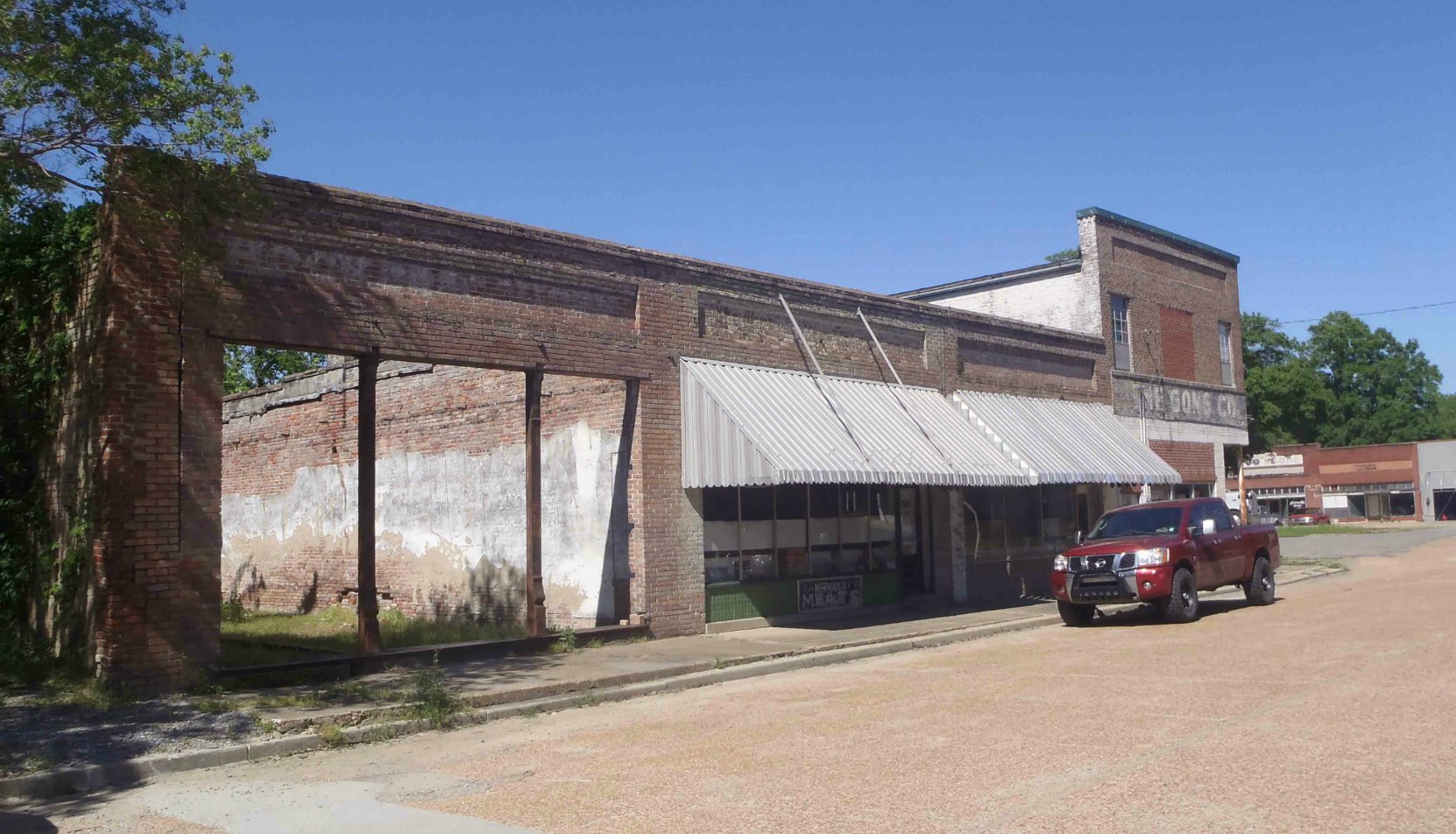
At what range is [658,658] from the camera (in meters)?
14.1

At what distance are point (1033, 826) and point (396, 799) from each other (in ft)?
13.6

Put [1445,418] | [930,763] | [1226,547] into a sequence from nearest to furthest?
[930,763] → [1226,547] → [1445,418]

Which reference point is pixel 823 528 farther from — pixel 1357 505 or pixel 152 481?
pixel 1357 505

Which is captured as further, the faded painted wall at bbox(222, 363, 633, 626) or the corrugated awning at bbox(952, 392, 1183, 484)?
the corrugated awning at bbox(952, 392, 1183, 484)

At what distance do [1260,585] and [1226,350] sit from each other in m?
13.4

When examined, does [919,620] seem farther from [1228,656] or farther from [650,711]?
[650,711]

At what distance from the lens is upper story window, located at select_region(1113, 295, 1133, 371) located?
27.0m

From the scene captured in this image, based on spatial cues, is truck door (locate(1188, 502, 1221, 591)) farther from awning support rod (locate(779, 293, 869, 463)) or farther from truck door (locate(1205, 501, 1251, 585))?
awning support rod (locate(779, 293, 869, 463))

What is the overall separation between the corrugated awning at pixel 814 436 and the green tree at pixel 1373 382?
8860cm

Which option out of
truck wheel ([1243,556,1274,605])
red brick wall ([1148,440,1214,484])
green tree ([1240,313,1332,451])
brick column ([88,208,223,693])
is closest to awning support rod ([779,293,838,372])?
truck wheel ([1243,556,1274,605])

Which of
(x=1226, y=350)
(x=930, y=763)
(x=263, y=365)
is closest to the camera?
(x=930, y=763)

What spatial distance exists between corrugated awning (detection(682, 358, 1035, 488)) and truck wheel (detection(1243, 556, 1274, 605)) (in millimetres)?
4006

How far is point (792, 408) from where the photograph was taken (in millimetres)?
17469

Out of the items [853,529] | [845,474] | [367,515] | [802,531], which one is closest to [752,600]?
[802,531]
